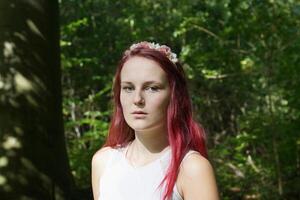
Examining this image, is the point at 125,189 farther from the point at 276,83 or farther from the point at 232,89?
the point at 232,89

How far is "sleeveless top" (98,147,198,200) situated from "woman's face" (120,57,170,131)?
0.12 m

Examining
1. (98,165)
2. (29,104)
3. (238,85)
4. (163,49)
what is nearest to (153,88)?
(163,49)

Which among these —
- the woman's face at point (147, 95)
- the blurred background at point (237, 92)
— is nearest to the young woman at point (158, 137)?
the woman's face at point (147, 95)

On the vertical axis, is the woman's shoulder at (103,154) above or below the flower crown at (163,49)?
below

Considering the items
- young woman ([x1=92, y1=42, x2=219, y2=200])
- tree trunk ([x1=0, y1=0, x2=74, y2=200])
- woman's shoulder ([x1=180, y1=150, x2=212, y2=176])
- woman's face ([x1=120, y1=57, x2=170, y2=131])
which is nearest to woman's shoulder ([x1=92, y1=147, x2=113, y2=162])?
young woman ([x1=92, y1=42, x2=219, y2=200])

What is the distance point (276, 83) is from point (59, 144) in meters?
3.60

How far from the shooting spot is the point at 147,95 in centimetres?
182

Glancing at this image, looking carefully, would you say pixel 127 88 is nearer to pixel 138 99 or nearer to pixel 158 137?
pixel 138 99

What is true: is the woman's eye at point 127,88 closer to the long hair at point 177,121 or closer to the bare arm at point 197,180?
the long hair at point 177,121

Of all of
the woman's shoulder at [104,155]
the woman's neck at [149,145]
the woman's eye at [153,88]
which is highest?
the woman's eye at [153,88]

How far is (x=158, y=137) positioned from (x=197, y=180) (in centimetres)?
21

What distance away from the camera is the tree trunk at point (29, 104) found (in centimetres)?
439

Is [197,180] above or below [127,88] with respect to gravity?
below

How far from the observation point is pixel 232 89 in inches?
443
